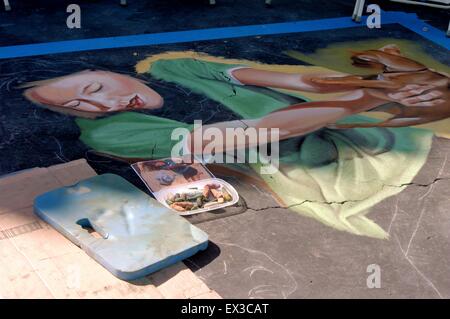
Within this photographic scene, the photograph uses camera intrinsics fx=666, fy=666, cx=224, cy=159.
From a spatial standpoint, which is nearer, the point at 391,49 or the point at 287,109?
the point at 287,109

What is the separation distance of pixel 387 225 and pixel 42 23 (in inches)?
169

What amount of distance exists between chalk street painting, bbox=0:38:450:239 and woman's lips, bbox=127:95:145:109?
0.06 feet

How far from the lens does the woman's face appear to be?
209 inches

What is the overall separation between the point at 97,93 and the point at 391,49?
308 centimetres

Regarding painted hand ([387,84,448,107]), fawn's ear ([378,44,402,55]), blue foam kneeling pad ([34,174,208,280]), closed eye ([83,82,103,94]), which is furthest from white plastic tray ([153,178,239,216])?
fawn's ear ([378,44,402,55])

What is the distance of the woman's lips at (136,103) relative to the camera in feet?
17.5

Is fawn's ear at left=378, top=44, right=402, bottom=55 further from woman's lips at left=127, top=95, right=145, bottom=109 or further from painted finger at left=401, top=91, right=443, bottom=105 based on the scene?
woman's lips at left=127, top=95, right=145, bottom=109

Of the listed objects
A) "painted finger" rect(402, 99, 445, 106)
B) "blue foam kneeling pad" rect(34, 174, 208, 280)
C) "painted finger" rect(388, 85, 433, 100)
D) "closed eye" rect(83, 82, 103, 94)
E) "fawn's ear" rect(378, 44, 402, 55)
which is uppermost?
"fawn's ear" rect(378, 44, 402, 55)

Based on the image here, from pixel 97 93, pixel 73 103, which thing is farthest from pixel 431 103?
pixel 73 103

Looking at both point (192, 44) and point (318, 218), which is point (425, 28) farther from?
point (318, 218)

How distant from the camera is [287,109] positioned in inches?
214

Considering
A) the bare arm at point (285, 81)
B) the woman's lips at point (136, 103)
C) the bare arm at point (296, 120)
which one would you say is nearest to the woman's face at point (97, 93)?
the woman's lips at point (136, 103)

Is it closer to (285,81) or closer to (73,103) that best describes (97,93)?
(73,103)
